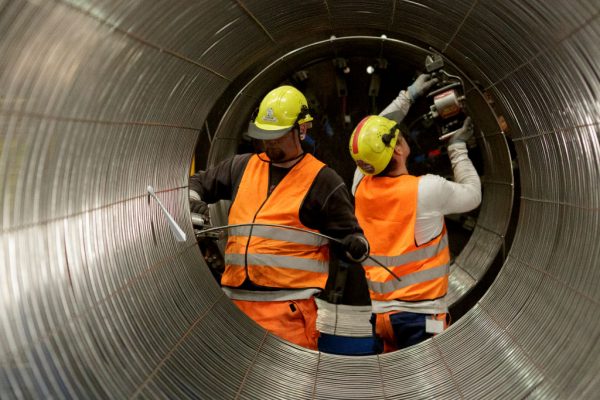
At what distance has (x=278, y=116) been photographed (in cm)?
366

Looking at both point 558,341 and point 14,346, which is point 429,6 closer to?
point 558,341

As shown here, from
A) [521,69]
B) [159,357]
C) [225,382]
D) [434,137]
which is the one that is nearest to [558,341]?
[521,69]

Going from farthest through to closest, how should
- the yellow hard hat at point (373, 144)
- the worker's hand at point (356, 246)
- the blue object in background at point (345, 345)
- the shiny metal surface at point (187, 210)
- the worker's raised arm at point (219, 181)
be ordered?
1. the blue object in background at point (345, 345)
2. the worker's raised arm at point (219, 181)
3. the yellow hard hat at point (373, 144)
4. the worker's hand at point (356, 246)
5. the shiny metal surface at point (187, 210)

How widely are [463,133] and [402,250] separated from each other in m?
0.93

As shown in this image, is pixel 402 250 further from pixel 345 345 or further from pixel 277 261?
pixel 345 345

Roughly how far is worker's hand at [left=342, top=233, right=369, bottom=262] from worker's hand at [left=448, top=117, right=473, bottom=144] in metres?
1.03

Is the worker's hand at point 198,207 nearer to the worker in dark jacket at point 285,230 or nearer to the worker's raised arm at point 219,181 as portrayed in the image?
the worker's raised arm at point 219,181

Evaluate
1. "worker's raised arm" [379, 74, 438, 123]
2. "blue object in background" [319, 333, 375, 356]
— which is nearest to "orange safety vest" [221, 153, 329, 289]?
"worker's raised arm" [379, 74, 438, 123]

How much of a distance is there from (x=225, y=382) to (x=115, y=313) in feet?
2.21

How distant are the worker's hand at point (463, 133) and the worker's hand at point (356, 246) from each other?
103cm

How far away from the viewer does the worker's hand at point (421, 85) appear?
4.18m

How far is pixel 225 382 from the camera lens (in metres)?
2.95

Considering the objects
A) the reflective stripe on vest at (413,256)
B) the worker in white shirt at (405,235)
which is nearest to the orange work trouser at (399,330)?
the worker in white shirt at (405,235)

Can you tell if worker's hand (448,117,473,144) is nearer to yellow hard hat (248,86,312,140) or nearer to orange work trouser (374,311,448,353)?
yellow hard hat (248,86,312,140)
